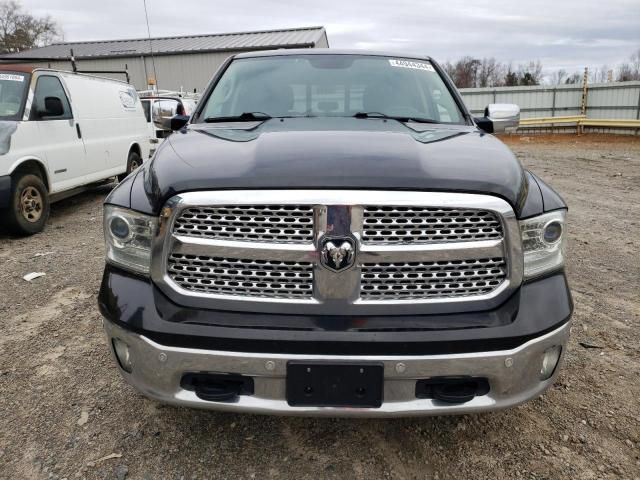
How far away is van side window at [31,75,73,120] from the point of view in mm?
5852

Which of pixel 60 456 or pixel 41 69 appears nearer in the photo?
pixel 60 456

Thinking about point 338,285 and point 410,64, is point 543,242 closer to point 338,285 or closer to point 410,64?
point 338,285

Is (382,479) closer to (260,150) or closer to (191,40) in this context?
(260,150)

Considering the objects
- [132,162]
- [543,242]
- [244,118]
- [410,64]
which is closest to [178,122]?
[244,118]

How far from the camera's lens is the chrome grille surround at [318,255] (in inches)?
71.0

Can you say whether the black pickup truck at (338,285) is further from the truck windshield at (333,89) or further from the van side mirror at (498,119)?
the van side mirror at (498,119)

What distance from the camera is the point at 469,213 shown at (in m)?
1.86

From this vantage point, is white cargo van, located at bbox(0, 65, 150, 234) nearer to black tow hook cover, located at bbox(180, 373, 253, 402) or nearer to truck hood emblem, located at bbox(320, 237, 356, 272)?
black tow hook cover, located at bbox(180, 373, 253, 402)

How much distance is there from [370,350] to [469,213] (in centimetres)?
61

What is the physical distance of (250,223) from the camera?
1.85 meters

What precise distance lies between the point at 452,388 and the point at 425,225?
24.2 inches

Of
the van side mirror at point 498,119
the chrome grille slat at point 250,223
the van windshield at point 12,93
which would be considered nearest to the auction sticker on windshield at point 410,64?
the van side mirror at point 498,119

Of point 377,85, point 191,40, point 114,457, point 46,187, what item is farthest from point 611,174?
point 191,40

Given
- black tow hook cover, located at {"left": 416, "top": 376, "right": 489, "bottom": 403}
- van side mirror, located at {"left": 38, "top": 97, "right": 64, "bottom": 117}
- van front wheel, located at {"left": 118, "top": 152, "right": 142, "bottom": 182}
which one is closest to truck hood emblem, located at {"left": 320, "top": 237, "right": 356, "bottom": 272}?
black tow hook cover, located at {"left": 416, "top": 376, "right": 489, "bottom": 403}
